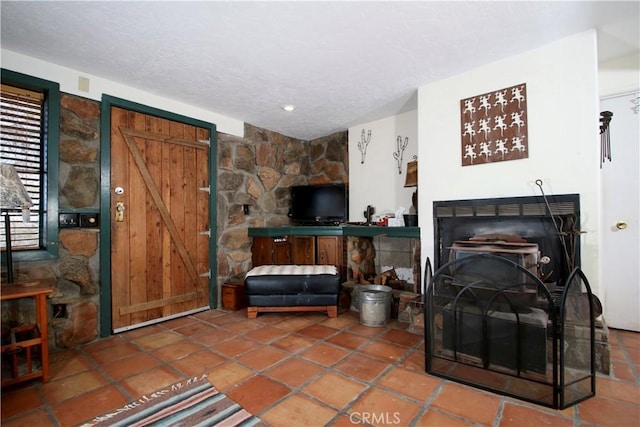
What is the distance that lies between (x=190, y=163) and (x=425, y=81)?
250 cm

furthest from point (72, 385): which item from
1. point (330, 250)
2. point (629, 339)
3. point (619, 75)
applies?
point (619, 75)

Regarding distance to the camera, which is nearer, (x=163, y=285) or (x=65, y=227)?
(x=65, y=227)

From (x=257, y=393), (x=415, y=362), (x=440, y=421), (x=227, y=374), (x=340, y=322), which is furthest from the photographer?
(x=340, y=322)

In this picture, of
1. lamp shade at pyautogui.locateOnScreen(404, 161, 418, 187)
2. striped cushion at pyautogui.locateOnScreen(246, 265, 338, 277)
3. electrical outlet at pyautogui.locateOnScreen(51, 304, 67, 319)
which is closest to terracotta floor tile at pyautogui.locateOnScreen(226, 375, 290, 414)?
striped cushion at pyautogui.locateOnScreen(246, 265, 338, 277)

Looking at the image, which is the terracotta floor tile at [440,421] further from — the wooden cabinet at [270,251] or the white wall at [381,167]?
the wooden cabinet at [270,251]

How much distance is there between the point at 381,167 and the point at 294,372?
2.52m

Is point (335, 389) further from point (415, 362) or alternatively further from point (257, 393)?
point (415, 362)

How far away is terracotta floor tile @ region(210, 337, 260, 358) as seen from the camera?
7.18ft

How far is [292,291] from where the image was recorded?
2.90 metres

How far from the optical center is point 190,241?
3.13 metres

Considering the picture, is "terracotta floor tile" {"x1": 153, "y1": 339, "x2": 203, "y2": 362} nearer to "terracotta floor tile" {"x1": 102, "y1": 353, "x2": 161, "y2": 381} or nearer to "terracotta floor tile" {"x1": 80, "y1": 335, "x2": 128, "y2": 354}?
"terracotta floor tile" {"x1": 102, "y1": 353, "x2": 161, "y2": 381}

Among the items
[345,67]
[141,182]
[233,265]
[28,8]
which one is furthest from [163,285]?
[345,67]

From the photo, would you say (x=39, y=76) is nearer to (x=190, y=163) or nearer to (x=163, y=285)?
(x=190, y=163)

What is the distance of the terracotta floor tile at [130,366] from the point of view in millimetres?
1916
